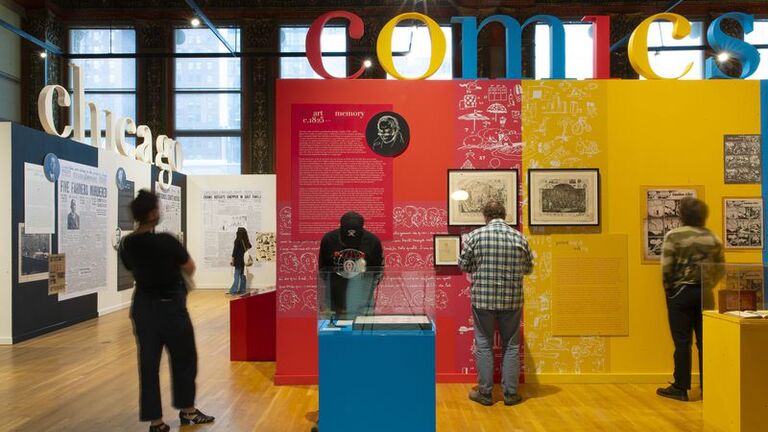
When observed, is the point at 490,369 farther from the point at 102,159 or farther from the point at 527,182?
the point at 102,159

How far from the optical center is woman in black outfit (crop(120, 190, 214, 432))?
12.0 feet

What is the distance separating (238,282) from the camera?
1233 cm

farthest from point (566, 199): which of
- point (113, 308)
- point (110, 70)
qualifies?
point (110, 70)

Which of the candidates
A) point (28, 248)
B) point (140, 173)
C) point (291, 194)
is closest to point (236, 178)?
point (140, 173)

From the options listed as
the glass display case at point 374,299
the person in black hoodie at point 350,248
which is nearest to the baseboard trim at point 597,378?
the person in black hoodie at point 350,248

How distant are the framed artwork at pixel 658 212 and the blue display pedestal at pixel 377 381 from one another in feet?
9.78

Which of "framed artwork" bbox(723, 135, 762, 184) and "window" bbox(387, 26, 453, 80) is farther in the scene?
"window" bbox(387, 26, 453, 80)

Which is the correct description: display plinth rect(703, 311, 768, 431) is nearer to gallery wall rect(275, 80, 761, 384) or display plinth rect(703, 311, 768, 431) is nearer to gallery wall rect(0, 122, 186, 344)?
gallery wall rect(275, 80, 761, 384)

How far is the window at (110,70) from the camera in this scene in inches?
577

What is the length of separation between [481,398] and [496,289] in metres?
0.84

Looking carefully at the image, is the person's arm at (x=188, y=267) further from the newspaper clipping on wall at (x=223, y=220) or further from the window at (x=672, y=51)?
the window at (x=672, y=51)

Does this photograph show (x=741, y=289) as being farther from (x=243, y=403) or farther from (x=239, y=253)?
(x=239, y=253)

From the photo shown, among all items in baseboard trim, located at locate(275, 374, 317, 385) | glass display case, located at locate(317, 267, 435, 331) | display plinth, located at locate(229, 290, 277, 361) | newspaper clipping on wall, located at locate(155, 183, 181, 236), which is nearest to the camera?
glass display case, located at locate(317, 267, 435, 331)

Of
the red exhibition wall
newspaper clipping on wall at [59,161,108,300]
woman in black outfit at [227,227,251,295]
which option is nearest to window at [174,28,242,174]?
woman in black outfit at [227,227,251,295]
